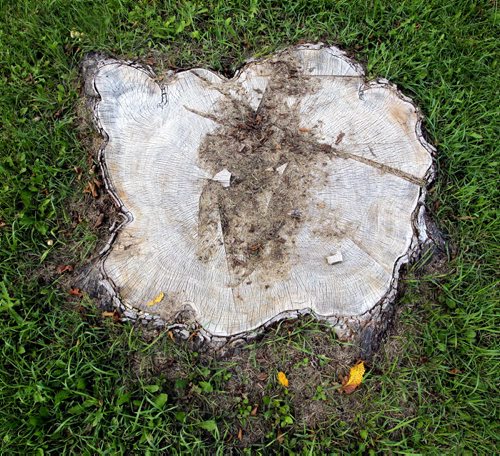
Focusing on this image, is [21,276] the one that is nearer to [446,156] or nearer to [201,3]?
[201,3]

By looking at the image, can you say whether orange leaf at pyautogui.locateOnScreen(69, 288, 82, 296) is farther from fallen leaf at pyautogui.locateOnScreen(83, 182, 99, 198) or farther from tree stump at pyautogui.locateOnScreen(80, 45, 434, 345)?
fallen leaf at pyautogui.locateOnScreen(83, 182, 99, 198)

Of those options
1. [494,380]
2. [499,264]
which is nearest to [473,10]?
[499,264]

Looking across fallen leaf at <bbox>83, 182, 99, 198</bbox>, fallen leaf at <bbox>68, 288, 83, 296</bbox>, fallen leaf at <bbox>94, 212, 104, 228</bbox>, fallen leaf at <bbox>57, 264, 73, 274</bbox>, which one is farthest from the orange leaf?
fallen leaf at <bbox>83, 182, 99, 198</bbox>

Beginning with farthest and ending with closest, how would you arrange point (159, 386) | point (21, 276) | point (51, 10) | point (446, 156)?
point (51, 10) < point (446, 156) < point (21, 276) < point (159, 386)

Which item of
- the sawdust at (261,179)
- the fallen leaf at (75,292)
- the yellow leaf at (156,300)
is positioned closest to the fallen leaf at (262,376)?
the sawdust at (261,179)

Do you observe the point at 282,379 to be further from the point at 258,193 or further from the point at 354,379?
the point at 258,193
